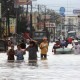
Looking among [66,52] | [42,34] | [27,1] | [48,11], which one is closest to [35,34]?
[42,34]

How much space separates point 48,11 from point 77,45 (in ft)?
417

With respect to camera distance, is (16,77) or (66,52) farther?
(66,52)

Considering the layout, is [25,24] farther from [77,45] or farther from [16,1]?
[77,45]

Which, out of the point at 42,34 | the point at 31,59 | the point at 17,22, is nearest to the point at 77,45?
the point at 31,59

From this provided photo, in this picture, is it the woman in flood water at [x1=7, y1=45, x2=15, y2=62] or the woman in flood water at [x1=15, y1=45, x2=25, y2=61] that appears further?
the woman in flood water at [x1=7, y1=45, x2=15, y2=62]

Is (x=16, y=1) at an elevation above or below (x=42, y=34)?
above

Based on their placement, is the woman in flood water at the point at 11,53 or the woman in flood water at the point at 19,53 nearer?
the woman in flood water at the point at 19,53

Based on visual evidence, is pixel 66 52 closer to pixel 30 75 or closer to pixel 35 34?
pixel 30 75

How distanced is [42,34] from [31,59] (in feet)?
162

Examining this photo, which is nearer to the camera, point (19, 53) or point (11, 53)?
point (19, 53)

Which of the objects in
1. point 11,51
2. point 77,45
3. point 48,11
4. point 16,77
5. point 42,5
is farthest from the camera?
point 48,11

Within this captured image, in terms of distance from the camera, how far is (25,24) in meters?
104

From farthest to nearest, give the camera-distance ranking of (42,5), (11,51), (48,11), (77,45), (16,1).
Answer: (48,11)
(42,5)
(16,1)
(77,45)
(11,51)

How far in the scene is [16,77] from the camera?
20.6 m
